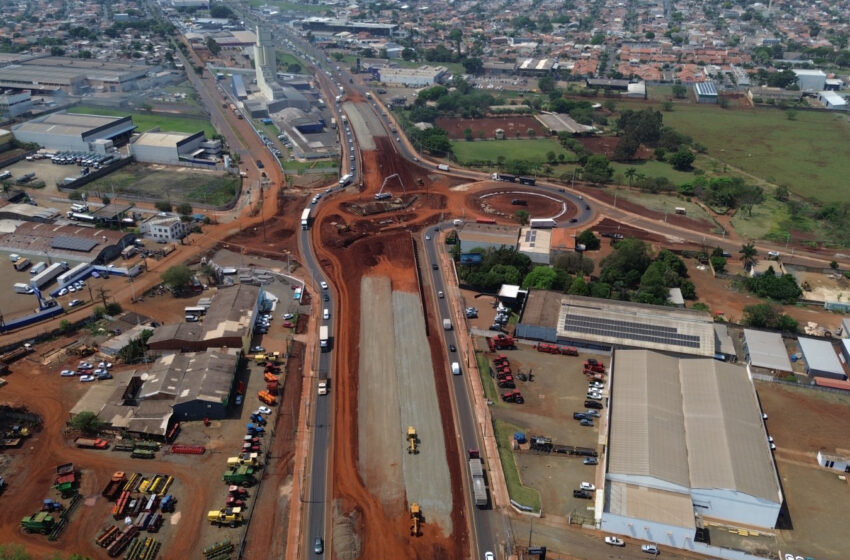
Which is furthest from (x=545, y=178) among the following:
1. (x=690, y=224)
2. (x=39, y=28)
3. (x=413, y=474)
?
(x=39, y=28)

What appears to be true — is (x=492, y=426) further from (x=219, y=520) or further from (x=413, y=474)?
(x=219, y=520)

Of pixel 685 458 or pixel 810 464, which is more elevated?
pixel 685 458

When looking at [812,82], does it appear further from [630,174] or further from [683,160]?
[630,174]

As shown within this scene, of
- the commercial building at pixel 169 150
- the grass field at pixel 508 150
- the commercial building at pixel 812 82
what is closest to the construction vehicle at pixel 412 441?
the grass field at pixel 508 150

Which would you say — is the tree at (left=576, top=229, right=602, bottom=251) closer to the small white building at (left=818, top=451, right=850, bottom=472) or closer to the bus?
the bus

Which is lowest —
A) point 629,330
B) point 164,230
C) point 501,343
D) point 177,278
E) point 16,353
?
point 16,353

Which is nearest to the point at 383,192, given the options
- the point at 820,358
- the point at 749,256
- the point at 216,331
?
the point at 216,331

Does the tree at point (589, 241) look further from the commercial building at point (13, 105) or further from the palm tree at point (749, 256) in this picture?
the commercial building at point (13, 105)

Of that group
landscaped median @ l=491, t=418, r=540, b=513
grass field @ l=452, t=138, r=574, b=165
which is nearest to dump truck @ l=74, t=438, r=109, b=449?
landscaped median @ l=491, t=418, r=540, b=513
